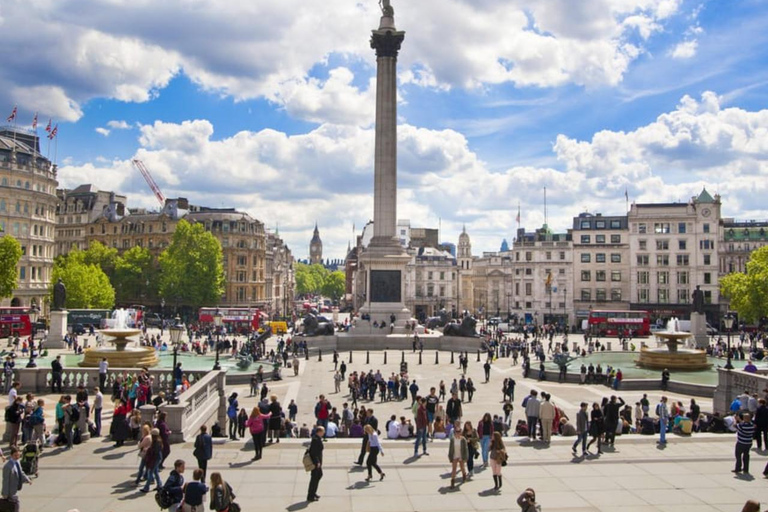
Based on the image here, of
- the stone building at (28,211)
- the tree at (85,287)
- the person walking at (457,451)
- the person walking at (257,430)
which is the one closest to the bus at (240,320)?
the tree at (85,287)

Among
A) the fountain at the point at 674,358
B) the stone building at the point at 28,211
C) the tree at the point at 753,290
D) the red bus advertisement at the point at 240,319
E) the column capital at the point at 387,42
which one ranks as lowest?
the fountain at the point at 674,358

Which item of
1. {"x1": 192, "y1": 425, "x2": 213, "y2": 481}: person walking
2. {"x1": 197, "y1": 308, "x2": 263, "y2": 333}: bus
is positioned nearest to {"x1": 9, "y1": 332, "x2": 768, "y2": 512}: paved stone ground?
{"x1": 192, "y1": 425, "x2": 213, "y2": 481}: person walking

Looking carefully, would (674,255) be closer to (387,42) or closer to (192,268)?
(387,42)

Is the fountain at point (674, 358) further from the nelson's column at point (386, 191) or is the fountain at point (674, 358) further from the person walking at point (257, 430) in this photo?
the person walking at point (257, 430)

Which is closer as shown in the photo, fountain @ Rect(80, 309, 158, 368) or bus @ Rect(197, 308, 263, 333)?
fountain @ Rect(80, 309, 158, 368)

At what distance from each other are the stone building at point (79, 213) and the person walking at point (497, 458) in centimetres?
10990

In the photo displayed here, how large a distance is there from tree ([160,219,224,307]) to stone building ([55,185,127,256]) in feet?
96.6

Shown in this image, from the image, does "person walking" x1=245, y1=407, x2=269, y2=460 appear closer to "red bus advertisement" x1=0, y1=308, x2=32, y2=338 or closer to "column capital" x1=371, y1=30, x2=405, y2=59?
"red bus advertisement" x1=0, y1=308, x2=32, y2=338

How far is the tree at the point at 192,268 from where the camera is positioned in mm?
89250

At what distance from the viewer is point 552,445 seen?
19.2 meters

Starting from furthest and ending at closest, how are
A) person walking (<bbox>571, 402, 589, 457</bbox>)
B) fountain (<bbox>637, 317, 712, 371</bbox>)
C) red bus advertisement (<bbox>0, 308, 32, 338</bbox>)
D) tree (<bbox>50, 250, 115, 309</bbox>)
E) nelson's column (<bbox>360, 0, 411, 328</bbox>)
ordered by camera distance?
tree (<bbox>50, 250, 115, 309</bbox>)
nelson's column (<bbox>360, 0, 411, 328</bbox>)
red bus advertisement (<bbox>0, 308, 32, 338</bbox>)
fountain (<bbox>637, 317, 712, 371</bbox>)
person walking (<bbox>571, 402, 589, 457</bbox>)

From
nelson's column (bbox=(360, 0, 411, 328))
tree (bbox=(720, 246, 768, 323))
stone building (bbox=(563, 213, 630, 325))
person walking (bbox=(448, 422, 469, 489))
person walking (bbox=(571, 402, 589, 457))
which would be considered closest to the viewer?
person walking (bbox=(448, 422, 469, 489))

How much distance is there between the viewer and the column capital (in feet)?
224

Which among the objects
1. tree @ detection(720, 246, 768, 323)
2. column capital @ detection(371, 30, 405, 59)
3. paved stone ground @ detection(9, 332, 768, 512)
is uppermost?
column capital @ detection(371, 30, 405, 59)
